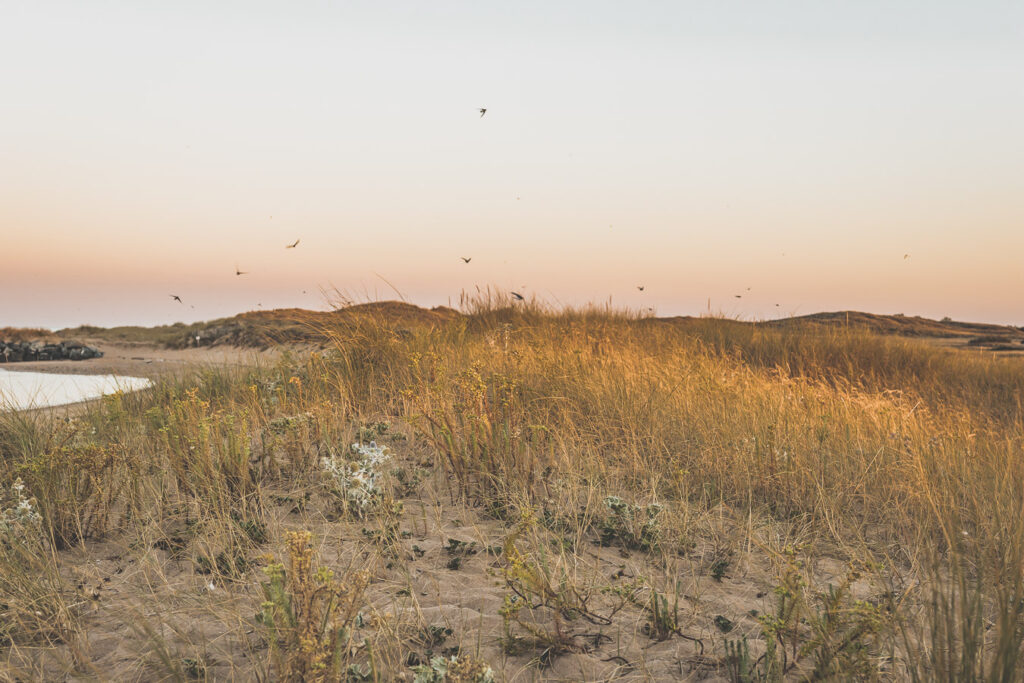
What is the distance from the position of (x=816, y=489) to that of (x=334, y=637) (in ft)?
10.8

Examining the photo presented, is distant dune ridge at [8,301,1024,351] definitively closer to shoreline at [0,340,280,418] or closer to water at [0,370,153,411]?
shoreline at [0,340,280,418]

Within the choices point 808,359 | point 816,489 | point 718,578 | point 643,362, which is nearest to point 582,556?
point 718,578

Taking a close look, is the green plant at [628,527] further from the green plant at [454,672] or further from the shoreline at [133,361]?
the shoreline at [133,361]

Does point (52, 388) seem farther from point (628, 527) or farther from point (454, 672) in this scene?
point (454, 672)

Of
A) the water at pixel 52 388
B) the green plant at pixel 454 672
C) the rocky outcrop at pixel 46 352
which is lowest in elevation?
the green plant at pixel 454 672

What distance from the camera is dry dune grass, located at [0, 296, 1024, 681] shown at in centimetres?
211

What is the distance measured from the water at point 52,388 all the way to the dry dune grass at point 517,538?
561mm

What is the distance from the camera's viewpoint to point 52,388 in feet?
30.1

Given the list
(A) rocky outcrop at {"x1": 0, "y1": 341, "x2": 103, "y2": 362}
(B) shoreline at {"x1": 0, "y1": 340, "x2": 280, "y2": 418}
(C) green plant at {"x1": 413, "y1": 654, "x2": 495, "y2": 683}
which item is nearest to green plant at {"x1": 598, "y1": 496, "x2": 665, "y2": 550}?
(C) green plant at {"x1": 413, "y1": 654, "x2": 495, "y2": 683}

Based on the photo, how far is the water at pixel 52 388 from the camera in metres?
5.30

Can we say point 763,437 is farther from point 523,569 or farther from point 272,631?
point 272,631

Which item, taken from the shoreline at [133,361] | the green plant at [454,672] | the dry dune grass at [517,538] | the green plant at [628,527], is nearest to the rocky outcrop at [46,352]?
the shoreline at [133,361]

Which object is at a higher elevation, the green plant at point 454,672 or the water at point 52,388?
the water at point 52,388

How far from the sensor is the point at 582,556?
2924mm
